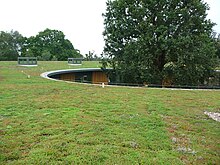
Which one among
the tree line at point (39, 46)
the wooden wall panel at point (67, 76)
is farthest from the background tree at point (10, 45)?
the wooden wall panel at point (67, 76)

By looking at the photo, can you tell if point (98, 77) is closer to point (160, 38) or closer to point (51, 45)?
point (160, 38)

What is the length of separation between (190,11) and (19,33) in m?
35.9

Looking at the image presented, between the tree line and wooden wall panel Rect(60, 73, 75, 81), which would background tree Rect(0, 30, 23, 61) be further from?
wooden wall panel Rect(60, 73, 75, 81)

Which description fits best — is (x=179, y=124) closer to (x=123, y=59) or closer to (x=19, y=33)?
(x=123, y=59)

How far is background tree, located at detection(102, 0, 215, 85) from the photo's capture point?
14344 millimetres

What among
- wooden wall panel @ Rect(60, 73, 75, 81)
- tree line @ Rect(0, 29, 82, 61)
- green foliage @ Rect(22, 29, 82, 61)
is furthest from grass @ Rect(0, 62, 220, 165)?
green foliage @ Rect(22, 29, 82, 61)

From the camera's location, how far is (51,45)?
4441cm

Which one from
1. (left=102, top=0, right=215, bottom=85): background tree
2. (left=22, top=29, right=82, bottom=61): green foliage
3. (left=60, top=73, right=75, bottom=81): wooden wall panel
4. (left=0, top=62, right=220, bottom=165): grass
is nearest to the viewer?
(left=0, top=62, right=220, bottom=165): grass

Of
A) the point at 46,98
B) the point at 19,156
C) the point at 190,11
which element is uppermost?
the point at 190,11

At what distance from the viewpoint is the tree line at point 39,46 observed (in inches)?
1537

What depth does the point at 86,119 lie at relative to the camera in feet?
18.3

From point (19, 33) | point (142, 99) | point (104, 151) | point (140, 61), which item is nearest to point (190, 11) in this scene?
point (140, 61)

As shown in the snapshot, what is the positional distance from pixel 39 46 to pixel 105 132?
140ft

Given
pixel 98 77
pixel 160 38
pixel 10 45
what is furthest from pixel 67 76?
pixel 10 45
